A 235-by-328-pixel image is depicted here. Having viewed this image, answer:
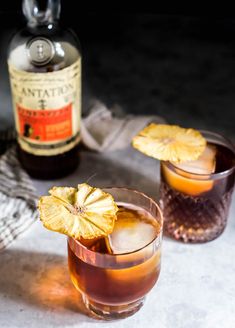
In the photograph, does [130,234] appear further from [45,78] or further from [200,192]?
[45,78]

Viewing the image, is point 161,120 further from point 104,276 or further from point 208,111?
point 104,276

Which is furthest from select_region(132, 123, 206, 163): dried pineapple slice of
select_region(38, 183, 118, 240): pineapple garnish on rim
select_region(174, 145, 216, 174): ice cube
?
select_region(38, 183, 118, 240): pineapple garnish on rim

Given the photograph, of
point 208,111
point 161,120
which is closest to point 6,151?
point 161,120

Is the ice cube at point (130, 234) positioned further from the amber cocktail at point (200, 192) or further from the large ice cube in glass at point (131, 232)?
the amber cocktail at point (200, 192)

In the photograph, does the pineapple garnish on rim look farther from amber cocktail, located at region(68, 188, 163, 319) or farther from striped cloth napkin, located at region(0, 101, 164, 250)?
striped cloth napkin, located at region(0, 101, 164, 250)

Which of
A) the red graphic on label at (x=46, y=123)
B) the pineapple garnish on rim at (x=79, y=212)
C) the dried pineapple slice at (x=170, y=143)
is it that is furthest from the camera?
the red graphic on label at (x=46, y=123)

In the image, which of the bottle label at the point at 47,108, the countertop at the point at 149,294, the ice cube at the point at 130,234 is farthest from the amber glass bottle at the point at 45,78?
the ice cube at the point at 130,234
